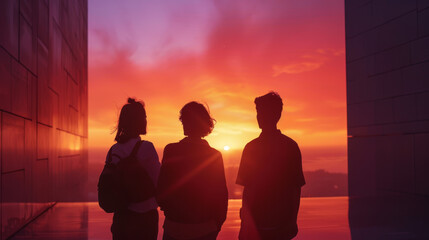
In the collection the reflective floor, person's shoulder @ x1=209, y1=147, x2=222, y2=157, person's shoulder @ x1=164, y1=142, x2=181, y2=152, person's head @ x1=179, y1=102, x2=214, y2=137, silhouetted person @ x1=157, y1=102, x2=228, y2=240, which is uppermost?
person's head @ x1=179, y1=102, x2=214, y2=137

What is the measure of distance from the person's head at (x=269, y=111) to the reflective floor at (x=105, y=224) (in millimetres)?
4242

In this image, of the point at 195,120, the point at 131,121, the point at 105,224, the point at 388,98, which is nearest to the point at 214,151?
the point at 195,120

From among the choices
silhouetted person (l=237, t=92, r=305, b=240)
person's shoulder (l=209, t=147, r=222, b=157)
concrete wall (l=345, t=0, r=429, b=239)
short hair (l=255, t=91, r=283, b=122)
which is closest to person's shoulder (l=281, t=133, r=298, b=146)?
silhouetted person (l=237, t=92, r=305, b=240)

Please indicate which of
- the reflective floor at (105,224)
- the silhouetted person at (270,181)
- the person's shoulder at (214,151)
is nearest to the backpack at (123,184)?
the person's shoulder at (214,151)

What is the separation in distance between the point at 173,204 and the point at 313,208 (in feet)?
26.3

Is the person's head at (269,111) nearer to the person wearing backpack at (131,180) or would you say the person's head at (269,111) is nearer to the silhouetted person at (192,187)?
the silhouetted person at (192,187)

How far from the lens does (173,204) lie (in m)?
3.00

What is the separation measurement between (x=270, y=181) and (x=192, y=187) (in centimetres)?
57

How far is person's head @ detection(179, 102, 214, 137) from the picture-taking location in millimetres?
3078

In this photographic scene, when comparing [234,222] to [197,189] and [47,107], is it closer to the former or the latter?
[197,189]

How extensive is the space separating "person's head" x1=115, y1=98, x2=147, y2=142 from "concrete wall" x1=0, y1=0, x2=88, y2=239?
4.38m

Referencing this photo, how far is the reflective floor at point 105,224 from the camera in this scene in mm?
7047

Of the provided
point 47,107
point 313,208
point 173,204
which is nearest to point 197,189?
point 173,204

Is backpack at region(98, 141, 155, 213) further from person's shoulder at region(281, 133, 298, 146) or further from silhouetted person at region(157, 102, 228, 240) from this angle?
person's shoulder at region(281, 133, 298, 146)
